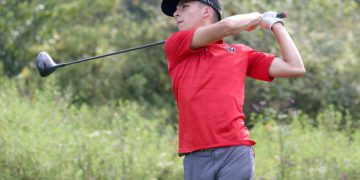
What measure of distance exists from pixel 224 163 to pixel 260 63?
567 mm

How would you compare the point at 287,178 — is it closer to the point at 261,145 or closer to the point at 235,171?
the point at 261,145

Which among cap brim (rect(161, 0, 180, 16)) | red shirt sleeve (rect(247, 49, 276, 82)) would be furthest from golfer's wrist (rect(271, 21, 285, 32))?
cap brim (rect(161, 0, 180, 16))

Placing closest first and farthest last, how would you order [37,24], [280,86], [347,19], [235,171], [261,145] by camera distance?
1. [235,171]
2. [261,145]
3. [280,86]
4. [37,24]
5. [347,19]

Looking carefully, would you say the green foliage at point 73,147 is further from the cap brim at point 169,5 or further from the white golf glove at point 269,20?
the white golf glove at point 269,20

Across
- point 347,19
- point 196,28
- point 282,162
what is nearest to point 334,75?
point 347,19

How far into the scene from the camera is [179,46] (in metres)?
4.38

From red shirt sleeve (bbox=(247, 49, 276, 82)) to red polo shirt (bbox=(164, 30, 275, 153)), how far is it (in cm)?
2

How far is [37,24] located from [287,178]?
14.4 ft

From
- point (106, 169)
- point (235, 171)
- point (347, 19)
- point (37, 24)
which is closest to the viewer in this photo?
point (235, 171)

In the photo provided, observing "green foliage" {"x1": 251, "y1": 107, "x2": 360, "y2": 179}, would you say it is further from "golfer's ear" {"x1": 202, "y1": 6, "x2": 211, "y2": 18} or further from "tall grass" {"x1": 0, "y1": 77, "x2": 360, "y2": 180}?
"golfer's ear" {"x1": 202, "y1": 6, "x2": 211, "y2": 18}

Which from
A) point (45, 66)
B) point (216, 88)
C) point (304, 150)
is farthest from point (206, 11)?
point (304, 150)

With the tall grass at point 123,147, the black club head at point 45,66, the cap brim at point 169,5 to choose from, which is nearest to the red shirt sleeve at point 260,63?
the cap brim at point 169,5

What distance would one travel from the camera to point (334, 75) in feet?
31.2

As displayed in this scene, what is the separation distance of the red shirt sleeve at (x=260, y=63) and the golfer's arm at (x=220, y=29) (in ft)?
0.68
